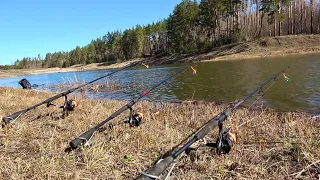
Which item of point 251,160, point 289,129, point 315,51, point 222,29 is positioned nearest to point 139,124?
point 251,160

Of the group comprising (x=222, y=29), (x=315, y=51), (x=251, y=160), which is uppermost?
(x=222, y=29)

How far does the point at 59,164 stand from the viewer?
142 inches

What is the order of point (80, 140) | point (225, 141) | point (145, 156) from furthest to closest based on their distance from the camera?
point (145, 156) < point (80, 140) < point (225, 141)

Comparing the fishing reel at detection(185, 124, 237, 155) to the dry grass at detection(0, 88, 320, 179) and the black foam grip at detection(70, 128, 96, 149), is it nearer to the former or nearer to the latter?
the dry grass at detection(0, 88, 320, 179)

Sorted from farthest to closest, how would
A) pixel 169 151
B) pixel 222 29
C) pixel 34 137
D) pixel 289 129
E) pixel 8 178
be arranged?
pixel 222 29 < pixel 289 129 < pixel 34 137 < pixel 169 151 < pixel 8 178

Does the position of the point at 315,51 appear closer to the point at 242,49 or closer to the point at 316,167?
the point at 242,49

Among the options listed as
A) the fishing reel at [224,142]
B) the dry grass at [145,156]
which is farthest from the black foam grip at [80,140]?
the fishing reel at [224,142]

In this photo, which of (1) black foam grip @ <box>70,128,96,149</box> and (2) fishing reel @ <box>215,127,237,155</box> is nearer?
(2) fishing reel @ <box>215,127,237,155</box>

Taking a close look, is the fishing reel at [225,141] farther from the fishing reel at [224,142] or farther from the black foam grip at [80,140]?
the black foam grip at [80,140]

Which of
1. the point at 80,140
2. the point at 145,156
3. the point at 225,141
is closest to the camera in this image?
the point at 225,141

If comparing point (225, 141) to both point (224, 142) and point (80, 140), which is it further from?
point (80, 140)

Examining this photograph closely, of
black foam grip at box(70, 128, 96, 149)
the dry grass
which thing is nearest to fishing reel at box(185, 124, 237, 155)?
the dry grass

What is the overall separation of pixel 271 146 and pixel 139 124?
108 inches

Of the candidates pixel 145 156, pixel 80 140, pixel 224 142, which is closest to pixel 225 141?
pixel 224 142
